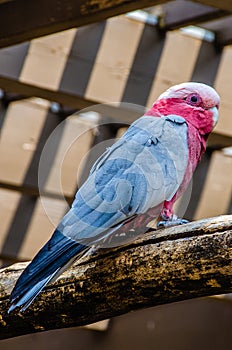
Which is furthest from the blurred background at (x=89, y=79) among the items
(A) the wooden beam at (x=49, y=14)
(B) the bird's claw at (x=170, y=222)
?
(B) the bird's claw at (x=170, y=222)

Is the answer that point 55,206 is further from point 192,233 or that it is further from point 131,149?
point 192,233

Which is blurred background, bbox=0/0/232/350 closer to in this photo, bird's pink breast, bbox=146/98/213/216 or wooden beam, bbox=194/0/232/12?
wooden beam, bbox=194/0/232/12

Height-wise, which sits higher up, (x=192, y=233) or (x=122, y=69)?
(x=122, y=69)

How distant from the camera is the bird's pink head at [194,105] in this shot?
87.4 inches

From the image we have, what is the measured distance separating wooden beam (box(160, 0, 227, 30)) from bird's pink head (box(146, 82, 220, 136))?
1.39 m

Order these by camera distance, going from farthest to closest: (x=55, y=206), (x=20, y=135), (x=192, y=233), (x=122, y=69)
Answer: (x=20, y=135) → (x=122, y=69) → (x=55, y=206) → (x=192, y=233)

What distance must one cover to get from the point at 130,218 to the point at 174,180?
176 millimetres

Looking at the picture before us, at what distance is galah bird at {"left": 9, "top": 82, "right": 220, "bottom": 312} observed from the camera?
193 cm

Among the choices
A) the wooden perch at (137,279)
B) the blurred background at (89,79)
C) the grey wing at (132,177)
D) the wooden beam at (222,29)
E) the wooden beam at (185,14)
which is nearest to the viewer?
the wooden perch at (137,279)

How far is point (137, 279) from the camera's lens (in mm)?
1937

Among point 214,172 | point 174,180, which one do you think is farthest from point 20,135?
point 174,180

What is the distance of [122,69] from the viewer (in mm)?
3922

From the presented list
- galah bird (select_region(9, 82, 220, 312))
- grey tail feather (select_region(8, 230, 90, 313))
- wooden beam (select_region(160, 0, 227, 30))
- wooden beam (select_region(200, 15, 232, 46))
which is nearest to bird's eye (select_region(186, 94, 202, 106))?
galah bird (select_region(9, 82, 220, 312))

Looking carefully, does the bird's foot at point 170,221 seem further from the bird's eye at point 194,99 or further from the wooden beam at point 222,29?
the wooden beam at point 222,29
